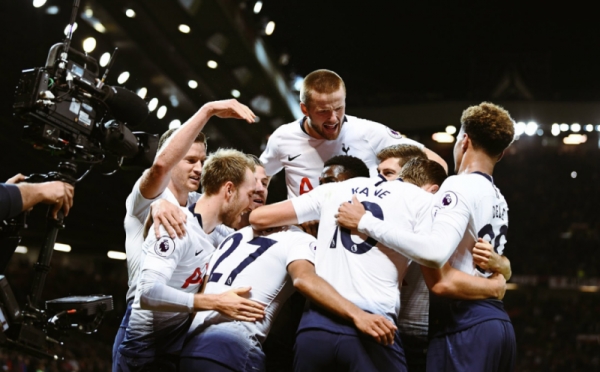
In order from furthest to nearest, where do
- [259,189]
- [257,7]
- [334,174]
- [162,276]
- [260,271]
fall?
[257,7] < [259,189] < [334,174] < [260,271] < [162,276]

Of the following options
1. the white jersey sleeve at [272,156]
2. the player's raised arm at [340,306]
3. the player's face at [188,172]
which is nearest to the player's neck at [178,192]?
the player's face at [188,172]

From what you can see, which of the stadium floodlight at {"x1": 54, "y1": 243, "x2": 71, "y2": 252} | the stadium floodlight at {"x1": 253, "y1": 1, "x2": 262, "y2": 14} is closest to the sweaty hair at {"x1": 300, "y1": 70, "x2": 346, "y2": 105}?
the stadium floodlight at {"x1": 253, "y1": 1, "x2": 262, "y2": 14}

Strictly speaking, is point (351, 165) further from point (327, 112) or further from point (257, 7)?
point (257, 7)

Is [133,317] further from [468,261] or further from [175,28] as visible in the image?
[175,28]

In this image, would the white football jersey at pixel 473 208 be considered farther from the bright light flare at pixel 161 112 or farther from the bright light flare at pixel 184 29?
the bright light flare at pixel 161 112

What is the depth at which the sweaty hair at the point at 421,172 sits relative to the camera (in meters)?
3.53

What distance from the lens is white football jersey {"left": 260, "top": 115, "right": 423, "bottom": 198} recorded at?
4.68 m

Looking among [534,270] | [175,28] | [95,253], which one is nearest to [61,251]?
[95,253]

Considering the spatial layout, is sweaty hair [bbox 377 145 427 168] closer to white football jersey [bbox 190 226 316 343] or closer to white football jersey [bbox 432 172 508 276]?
white football jersey [bbox 432 172 508 276]

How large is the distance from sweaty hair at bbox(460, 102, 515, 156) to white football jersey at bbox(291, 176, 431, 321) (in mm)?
488

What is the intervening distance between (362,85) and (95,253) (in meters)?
11.2

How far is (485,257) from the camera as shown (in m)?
3.17

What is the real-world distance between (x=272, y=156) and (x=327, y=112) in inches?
27.5

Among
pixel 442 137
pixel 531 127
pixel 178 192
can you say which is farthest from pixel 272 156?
pixel 442 137
